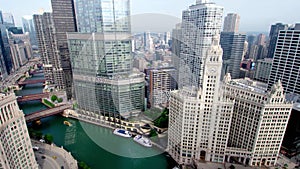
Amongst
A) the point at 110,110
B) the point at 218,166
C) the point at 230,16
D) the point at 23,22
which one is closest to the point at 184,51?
the point at 110,110

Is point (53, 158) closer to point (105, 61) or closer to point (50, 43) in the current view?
point (105, 61)

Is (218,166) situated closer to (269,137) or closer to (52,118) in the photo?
(269,137)

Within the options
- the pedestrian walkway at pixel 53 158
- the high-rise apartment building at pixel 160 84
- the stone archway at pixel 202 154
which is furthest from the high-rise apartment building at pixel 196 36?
the pedestrian walkway at pixel 53 158

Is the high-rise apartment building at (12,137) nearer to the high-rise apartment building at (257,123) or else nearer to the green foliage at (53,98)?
the high-rise apartment building at (257,123)

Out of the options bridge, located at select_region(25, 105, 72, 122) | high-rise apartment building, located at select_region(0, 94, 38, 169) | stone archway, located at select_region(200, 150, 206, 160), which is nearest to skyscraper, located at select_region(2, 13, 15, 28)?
bridge, located at select_region(25, 105, 72, 122)

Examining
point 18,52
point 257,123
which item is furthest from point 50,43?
point 257,123

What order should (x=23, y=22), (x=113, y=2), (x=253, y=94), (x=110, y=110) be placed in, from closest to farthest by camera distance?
(x=253, y=94) < (x=113, y=2) < (x=110, y=110) < (x=23, y=22)
